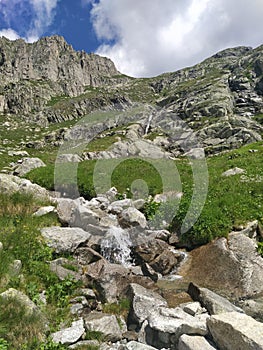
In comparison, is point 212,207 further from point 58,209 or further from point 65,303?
point 65,303

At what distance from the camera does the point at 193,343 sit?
7.33 metres

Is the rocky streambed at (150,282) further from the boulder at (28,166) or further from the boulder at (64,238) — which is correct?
the boulder at (28,166)

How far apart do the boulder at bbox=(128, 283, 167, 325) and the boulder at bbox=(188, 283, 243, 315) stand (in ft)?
3.63

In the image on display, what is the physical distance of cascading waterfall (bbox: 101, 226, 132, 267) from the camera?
13.9 m

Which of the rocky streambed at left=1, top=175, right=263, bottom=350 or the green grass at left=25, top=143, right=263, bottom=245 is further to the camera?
the green grass at left=25, top=143, right=263, bottom=245

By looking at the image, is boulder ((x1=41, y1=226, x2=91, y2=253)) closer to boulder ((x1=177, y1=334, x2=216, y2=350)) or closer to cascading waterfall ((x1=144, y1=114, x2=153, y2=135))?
boulder ((x1=177, y1=334, x2=216, y2=350))

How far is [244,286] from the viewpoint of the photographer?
11.9 m

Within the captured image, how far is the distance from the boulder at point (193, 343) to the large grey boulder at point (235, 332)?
31cm

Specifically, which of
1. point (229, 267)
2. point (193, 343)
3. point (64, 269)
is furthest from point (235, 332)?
point (64, 269)

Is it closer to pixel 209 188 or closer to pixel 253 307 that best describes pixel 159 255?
pixel 253 307

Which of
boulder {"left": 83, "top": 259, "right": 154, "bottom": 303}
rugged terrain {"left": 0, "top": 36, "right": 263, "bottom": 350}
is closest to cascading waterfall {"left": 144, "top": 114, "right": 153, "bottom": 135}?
rugged terrain {"left": 0, "top": 36, "right": 263, "bottom": 350}

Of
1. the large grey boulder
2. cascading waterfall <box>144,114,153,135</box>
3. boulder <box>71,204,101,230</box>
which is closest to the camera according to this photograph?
the large grey boulder

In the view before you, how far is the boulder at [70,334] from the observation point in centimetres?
778

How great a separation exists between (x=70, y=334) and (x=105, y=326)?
101 cm
